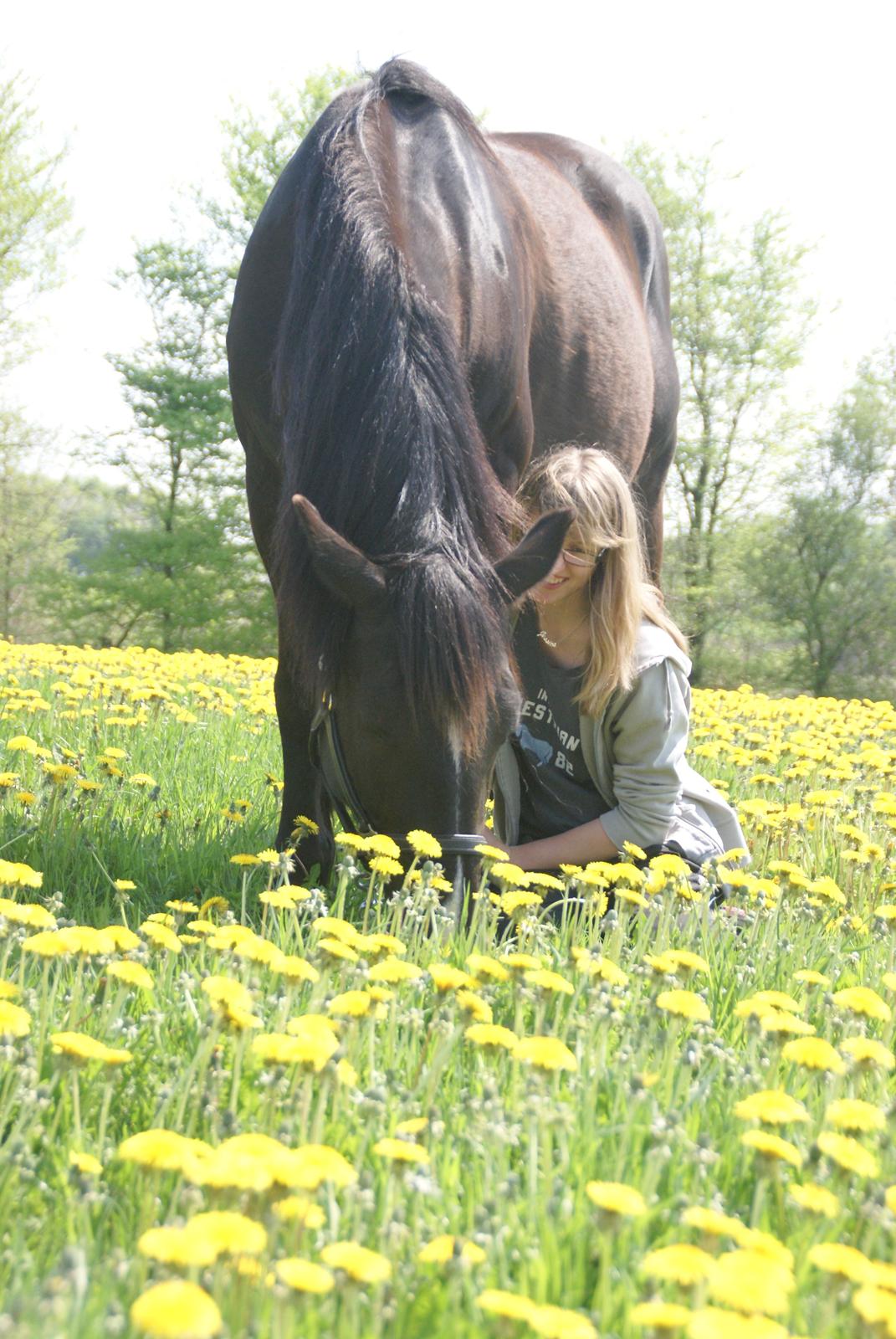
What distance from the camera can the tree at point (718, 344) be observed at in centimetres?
3434

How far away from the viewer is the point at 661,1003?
1944 millimetres

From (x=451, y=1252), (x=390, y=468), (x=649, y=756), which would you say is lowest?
(x=451, y=1252)

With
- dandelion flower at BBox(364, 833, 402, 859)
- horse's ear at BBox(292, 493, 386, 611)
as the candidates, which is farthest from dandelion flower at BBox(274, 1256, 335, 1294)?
horse's ear at BBox(292, 493, 386, 611)

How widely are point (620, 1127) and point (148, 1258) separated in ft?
2.38

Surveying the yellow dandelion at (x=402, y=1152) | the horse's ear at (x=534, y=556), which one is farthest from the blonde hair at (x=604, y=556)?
the yellow dandelion at (x=402, y=1152)

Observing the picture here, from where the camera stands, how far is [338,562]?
10.2 feet

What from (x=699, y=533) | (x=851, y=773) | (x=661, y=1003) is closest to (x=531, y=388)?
(x=851, y=773)

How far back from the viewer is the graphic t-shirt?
438 cm

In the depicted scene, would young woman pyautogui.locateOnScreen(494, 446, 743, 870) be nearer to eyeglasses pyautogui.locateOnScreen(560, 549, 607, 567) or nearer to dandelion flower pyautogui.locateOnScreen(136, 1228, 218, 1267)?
eyeglasses pyautogui.locateOnScreen(560, 549, 607, 567)

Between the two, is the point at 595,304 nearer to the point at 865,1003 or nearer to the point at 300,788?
the point at 300,788

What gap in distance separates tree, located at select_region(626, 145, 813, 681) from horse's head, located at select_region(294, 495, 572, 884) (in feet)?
105

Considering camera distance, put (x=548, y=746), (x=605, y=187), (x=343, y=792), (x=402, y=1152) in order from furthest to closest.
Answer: (x=605, y=187)
(x=548, y=746)
(x=343, y=792)
(x=402, y=1152)

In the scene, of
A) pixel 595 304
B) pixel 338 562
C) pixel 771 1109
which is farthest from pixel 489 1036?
pixel 595 304

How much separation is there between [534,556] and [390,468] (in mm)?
441
